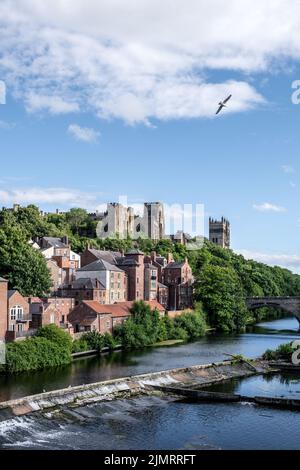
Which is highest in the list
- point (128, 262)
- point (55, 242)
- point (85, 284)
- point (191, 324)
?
point (55, 242)

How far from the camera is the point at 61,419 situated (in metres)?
32.2

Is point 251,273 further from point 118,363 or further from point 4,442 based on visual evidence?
point 4,442

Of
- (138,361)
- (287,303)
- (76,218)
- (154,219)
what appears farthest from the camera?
(154,219)

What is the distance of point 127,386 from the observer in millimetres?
39531

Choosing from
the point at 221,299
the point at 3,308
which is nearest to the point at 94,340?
the point at 3,308

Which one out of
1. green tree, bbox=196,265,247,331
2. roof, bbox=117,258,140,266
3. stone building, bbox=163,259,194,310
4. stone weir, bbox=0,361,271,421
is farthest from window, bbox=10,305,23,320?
stone building, bbox=163,259,194,310

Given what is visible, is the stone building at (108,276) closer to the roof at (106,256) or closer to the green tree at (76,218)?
the roof at (106,256)

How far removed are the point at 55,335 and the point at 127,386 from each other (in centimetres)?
1333

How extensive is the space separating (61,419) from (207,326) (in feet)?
171

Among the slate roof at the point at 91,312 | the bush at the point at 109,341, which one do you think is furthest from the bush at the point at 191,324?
the bush at the point at 109,341

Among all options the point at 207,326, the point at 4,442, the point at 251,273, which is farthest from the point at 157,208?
the point at 4,442

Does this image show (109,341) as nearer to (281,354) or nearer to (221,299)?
(281,354)
